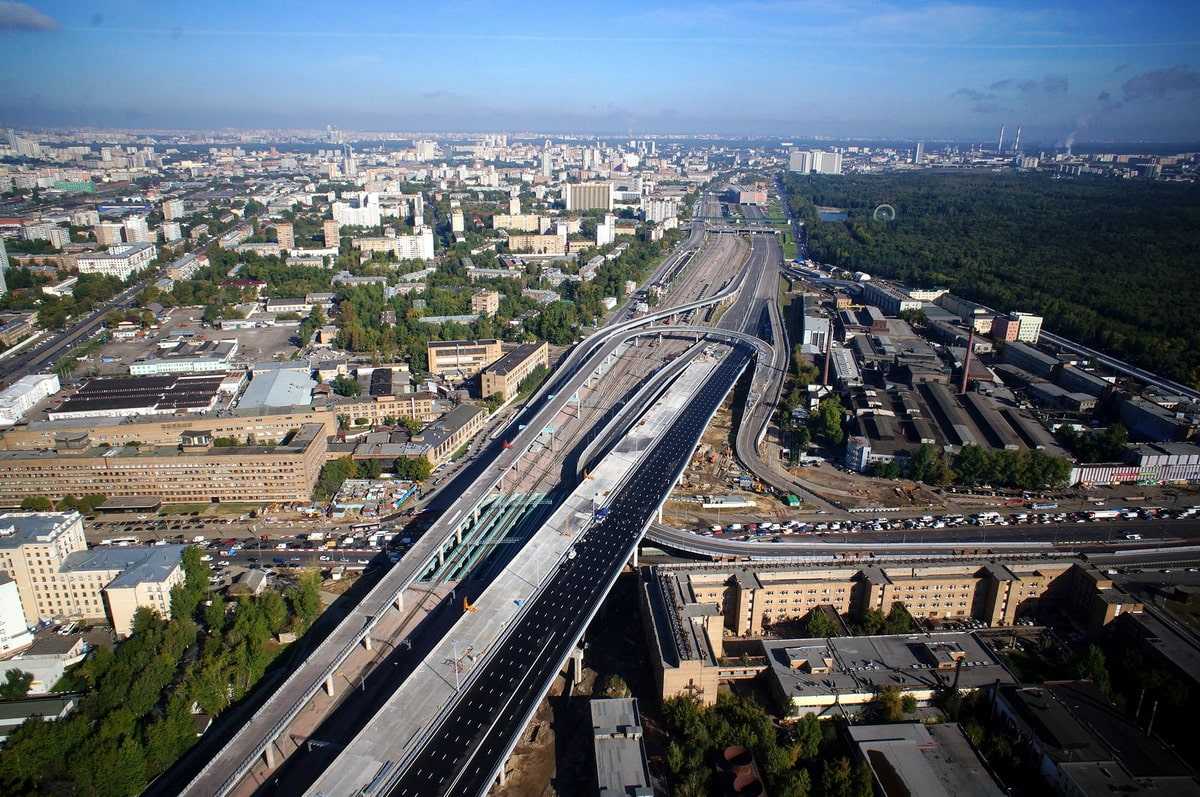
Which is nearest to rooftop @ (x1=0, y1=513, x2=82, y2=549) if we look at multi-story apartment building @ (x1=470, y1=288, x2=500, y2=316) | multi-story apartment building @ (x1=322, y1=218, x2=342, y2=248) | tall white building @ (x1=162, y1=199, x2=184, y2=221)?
multi-story apartment building @ (x1=470, y1=288, x2=500, y2=316)

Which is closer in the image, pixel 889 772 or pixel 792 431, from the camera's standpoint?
pixel 889 772

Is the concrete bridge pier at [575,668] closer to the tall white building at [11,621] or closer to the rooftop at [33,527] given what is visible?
the tall white building at [11,621]

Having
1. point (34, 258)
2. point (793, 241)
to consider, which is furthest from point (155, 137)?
point (793, 241)

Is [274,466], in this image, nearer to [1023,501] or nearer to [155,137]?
[1023,501]

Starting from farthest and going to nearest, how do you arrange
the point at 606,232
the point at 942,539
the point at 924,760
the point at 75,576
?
the point at 606,232, the point at 942,539, the point at 75,576, the point at 924,760

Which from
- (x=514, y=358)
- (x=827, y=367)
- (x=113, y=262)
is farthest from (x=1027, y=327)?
(x=113, y=262)

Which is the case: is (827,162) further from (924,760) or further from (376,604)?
(924,760)
